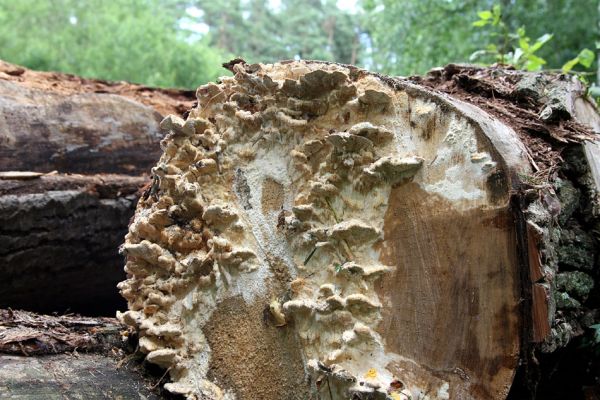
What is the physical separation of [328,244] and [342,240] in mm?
41

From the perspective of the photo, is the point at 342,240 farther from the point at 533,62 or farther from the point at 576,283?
the point at 533,62

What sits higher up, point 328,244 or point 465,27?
point 465,27

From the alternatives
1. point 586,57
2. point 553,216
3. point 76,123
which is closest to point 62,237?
point 76,123

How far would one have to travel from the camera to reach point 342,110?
156 centimetres

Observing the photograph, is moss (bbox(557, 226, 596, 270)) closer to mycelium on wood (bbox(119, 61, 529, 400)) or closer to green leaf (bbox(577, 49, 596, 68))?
mycelium on wood (bbox(119, 61, 529, 400))

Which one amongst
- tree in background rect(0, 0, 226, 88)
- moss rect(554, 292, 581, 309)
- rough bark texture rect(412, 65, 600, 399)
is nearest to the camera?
rough bark texture rect(412, 65, 600, 399)

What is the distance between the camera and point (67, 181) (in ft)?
7.88

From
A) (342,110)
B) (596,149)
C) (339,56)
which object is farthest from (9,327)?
(339,56)

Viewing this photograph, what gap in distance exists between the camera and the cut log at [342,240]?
129cm

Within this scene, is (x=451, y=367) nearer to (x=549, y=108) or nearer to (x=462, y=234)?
(x=462, y=234)

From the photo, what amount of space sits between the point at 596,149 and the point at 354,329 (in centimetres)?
96

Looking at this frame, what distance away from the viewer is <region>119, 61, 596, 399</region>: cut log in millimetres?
1287

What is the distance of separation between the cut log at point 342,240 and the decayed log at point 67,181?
2.74 feet

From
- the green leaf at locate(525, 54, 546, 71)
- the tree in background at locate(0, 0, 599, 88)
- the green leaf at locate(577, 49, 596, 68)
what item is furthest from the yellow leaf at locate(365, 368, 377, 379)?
the tree in background at locate(0, 0, 599, 88)
